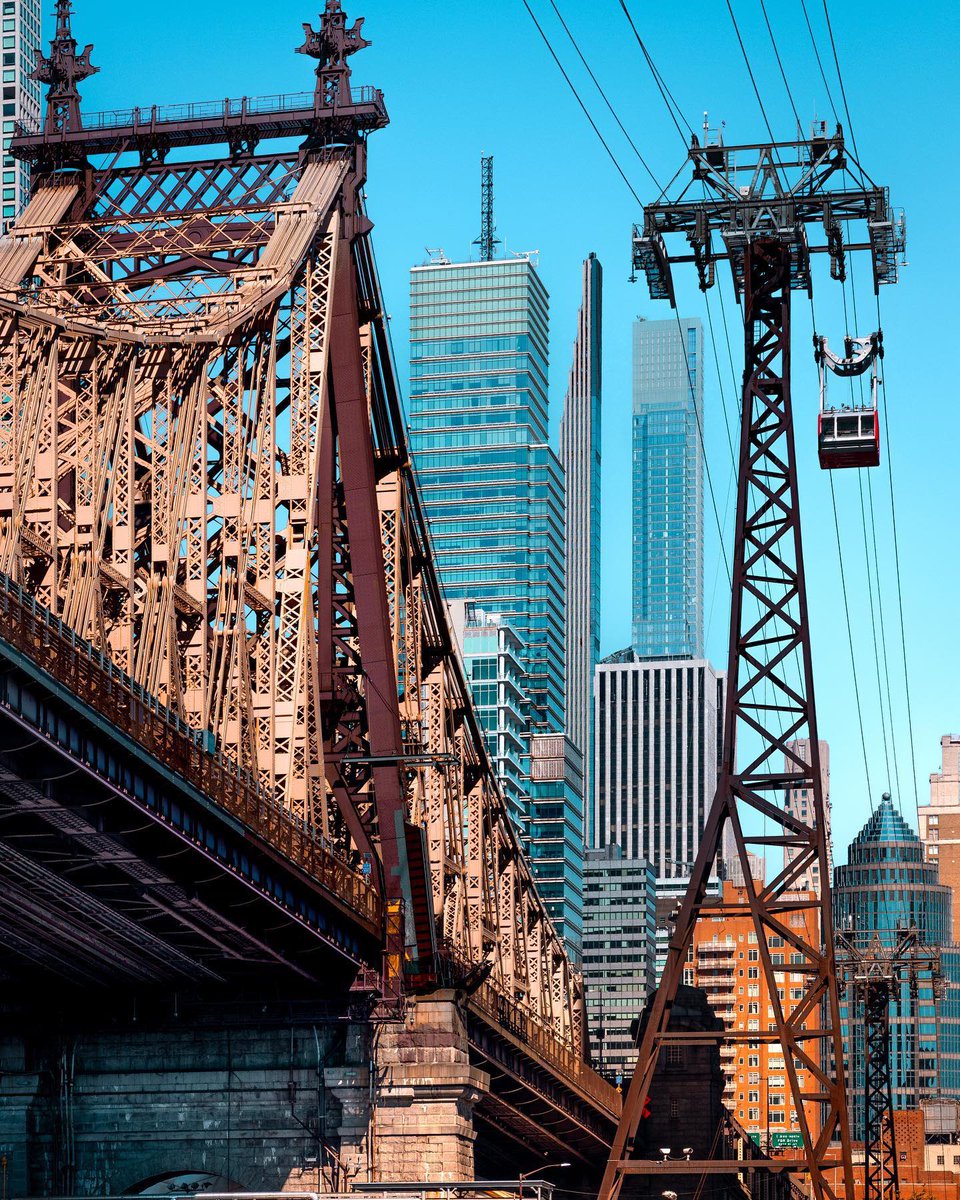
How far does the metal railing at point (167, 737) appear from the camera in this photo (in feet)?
171

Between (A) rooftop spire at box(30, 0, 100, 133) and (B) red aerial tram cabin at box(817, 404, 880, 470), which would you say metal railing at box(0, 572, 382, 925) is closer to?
(B) red aerial tram cabin at box(817, 404, 880, 470)

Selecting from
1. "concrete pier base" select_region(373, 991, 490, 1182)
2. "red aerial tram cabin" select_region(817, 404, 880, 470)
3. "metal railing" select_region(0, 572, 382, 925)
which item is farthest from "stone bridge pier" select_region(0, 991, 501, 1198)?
"red aerial tram cabin" select_region(817, 404, 880, 470)

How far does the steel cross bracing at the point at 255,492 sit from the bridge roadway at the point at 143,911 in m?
1.77

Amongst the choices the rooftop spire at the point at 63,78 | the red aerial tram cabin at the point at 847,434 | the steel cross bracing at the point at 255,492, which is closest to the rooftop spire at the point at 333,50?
the steel cross bracing at the point at 255,492

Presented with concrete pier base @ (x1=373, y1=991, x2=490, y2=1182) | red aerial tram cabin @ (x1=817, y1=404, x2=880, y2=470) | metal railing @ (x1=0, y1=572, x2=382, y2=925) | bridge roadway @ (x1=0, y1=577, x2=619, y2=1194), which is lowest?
concrete pier base @ (x1=373, y1=991, x2=490, y2=1182)

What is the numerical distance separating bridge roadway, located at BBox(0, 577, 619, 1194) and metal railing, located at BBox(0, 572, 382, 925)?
75mm

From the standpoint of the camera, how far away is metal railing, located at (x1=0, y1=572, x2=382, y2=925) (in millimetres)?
51969

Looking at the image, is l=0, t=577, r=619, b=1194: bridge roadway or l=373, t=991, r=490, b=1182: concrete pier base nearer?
l=0, t=577, r=619, b=1194: bridge roadway

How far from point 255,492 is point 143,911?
15632mm

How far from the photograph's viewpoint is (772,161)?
62.9 m

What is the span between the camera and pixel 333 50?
84.6 metres

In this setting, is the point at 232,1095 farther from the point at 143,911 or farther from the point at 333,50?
the point at 333,50

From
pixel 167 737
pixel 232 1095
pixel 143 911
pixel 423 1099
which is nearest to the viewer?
pixel 167 737

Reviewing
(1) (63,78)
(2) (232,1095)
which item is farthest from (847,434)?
(1) (63,78)
